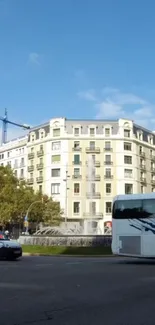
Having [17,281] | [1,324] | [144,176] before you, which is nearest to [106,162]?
[144,176]

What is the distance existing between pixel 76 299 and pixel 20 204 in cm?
4970

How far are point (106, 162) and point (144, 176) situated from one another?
27.7 ft

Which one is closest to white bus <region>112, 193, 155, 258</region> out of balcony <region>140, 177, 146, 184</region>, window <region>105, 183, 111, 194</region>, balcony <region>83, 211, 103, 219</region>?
balcony <region>83, 211, 103, 219</region>

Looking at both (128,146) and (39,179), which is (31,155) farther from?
(128,146)

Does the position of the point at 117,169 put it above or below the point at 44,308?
above

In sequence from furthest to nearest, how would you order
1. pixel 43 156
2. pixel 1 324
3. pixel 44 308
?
pixel 43 156 < pixel 44 308 < pixel 1 324

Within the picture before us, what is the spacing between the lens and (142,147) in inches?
3223

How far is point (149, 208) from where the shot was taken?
68.9 feet

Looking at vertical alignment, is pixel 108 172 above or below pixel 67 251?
above

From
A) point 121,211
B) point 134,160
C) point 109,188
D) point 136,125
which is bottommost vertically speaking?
point 121,211

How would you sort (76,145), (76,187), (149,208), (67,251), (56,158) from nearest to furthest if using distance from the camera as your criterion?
(149,208)
(67,251)
(76,187)
(76,145)
(56,158)

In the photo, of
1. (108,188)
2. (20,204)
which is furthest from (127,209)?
(108,188)

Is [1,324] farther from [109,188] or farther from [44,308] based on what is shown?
[109,188]

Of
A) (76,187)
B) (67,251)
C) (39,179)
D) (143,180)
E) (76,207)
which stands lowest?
(67,251)
